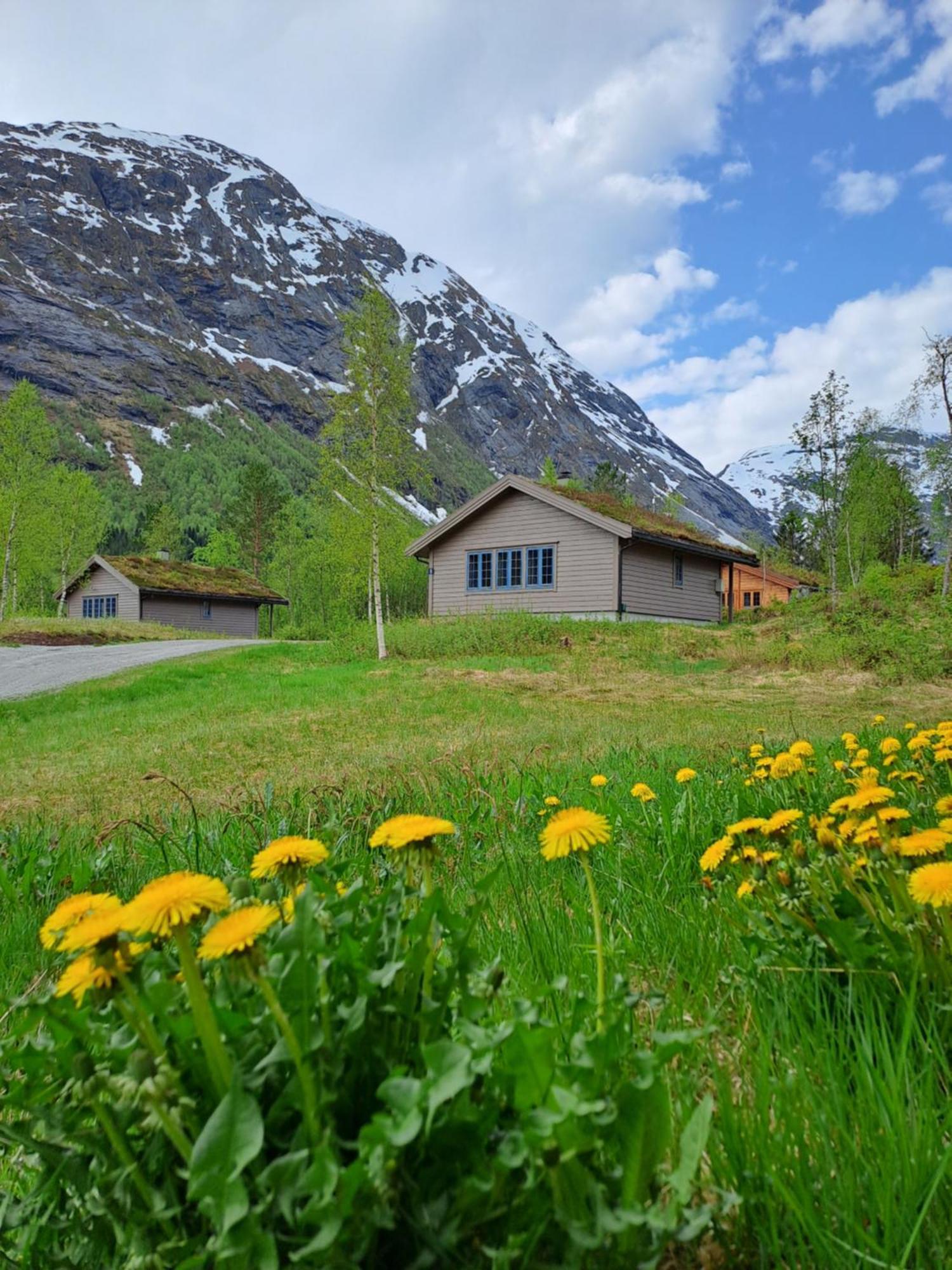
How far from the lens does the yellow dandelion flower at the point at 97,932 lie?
1.78ft

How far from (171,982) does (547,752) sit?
3936 millimetres

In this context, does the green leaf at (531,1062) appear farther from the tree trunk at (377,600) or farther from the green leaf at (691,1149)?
the tree trunk at (377,600)

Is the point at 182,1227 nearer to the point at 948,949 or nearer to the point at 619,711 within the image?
the point at 948,949

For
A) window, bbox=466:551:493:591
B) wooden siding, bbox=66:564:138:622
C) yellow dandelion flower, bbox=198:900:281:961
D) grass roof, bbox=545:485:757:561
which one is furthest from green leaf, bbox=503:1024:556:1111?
wooden siding, bbox=66:564:138:622

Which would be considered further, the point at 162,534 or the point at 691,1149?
the point at 162,534

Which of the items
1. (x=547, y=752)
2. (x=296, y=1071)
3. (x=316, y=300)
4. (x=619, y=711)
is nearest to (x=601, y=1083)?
(x=296, y=1071)

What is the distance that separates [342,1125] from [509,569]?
21.2 m

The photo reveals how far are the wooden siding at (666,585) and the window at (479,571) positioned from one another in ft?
14.4

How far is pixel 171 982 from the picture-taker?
0.69 metres

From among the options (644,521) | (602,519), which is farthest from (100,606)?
(644,521)

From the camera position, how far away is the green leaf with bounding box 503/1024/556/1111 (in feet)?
1.95

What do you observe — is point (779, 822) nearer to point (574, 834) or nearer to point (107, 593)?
point (574, 834)

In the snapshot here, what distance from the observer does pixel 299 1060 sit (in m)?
0.57

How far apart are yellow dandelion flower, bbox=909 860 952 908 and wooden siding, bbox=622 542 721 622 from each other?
1915 centimetres
